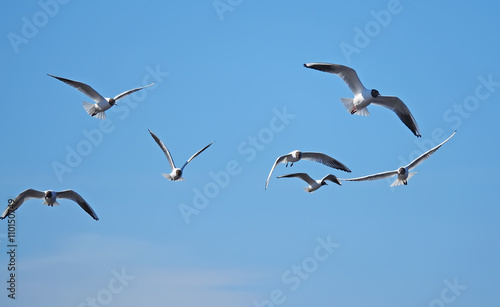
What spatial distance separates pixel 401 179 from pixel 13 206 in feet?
34.0

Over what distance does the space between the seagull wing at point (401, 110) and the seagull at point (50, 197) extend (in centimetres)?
832

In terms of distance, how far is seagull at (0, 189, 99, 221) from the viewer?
94.0ft

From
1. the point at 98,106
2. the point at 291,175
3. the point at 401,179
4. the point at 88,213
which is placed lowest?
the point at 401,179

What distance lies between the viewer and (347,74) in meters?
27.3

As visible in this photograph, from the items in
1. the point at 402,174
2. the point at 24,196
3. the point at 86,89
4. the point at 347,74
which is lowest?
the point at 402,174

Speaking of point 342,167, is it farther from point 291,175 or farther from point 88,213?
point 88,213

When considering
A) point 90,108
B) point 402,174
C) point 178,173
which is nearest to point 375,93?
point 402,174

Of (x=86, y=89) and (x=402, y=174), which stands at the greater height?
(x=86, y=89)

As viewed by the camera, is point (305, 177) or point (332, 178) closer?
point (332, 178)

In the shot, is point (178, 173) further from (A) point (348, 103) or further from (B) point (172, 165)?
(A) point (348, 103)

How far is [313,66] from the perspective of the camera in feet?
85.8

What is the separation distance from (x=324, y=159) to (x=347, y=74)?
336cm

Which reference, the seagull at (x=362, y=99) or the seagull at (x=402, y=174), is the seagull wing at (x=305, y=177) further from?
the seagull at (x=362, y=99)

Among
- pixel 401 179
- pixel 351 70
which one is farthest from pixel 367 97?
pixel 401 179
